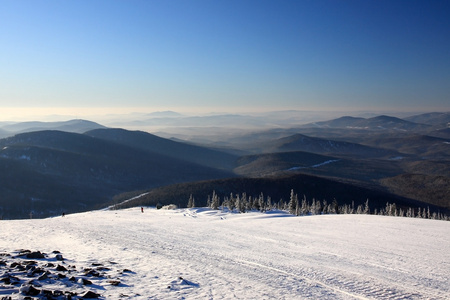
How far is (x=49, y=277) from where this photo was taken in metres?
14.8

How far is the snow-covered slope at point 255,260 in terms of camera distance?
50.9ft

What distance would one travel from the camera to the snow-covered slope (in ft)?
50.9

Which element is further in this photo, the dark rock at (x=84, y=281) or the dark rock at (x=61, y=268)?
the dark rock at (x=61, y=268)

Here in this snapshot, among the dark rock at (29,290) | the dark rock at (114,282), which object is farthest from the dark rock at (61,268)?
the dark rock at (29,290)

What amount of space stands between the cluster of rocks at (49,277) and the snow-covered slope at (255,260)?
20 centimetres

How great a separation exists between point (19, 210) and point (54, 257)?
519 ft

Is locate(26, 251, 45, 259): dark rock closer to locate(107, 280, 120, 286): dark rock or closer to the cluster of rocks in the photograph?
the cluster of rocks

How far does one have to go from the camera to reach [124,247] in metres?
23.9

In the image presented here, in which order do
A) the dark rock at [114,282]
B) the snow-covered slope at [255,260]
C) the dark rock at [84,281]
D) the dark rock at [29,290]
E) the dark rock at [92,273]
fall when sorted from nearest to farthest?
the dark rock at [29,290]
the dark rock at [84,281]
the dark rock at [114,282]
the snow-covered slope at [255,260]
the dark rock at [92,273]

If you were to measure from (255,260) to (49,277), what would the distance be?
12.7 meters

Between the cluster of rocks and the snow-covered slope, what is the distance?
7.8 inches

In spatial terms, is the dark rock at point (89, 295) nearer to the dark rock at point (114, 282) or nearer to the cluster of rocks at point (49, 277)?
the cluster of rocks at point (49, 277)

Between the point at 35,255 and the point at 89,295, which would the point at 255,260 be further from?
the point at 35,255

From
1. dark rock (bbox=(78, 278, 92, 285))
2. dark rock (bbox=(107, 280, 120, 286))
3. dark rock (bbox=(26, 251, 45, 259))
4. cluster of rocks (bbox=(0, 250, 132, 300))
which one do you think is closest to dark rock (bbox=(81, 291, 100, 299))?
cluster of rocks (bbox=(0, 250, 132, 300))
